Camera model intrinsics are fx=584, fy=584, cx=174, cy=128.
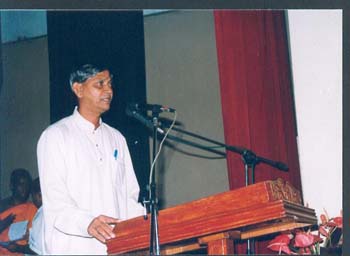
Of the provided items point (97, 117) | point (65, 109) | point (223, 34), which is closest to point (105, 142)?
point (97, 117)

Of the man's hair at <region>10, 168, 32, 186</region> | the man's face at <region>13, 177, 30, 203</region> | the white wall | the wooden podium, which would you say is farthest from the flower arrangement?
the man's hair at <region>10, 168, 32, 186</region>

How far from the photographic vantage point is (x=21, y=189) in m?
3.91

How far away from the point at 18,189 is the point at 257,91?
5.56ft

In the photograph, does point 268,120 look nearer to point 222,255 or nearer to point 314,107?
point 314,107

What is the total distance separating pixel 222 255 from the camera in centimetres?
209

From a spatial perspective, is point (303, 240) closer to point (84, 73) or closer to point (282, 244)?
point (282, 244)

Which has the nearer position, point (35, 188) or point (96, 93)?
point (96, 93)

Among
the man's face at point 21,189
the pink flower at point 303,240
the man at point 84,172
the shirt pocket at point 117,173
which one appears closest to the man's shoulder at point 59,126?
the man at point 84,172

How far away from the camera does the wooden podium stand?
198 cm

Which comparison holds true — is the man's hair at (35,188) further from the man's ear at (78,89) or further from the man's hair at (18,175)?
the man's ear at (78,89)

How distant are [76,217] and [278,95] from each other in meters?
1.61

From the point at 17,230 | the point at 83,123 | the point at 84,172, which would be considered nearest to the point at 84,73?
the point at 83,123

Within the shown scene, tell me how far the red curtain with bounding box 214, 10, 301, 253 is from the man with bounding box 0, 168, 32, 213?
1361mm

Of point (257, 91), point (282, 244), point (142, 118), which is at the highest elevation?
point (257, 91)
